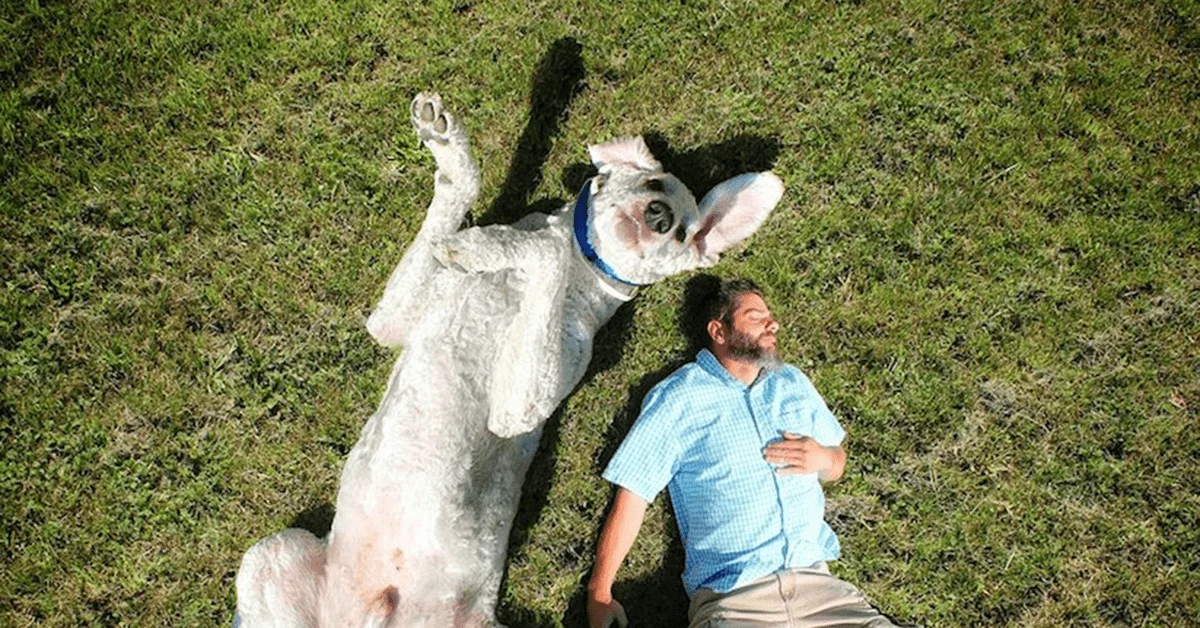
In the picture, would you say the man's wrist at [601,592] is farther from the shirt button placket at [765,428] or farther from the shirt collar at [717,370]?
the shirt collar at [717,370]

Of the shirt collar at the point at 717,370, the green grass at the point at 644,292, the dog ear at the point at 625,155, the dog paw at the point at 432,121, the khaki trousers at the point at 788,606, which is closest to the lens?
the dog paw at the point at 432,121

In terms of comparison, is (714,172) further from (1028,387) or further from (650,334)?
(1028,387)

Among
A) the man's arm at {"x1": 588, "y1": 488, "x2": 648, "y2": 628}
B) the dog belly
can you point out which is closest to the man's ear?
the man's arm at {"x1": 588, "y1": 488, "x2": 648, "y2": 628}

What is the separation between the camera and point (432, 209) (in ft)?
14.6

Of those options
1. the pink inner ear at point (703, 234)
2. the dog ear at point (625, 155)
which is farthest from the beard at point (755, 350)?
the dog ear at point (625, 155)

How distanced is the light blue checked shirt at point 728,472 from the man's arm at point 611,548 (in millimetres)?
99

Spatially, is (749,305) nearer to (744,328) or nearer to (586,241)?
(744,328)

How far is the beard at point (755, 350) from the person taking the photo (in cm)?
534

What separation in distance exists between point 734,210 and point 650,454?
1564 millimetres

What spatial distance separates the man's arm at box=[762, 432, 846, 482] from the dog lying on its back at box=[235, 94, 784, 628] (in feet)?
4.56

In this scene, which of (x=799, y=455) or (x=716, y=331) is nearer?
(x=799, y=455)

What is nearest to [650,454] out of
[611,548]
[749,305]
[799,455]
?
[611,548]

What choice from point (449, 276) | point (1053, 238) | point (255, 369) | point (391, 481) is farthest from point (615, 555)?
point (1053, 238)

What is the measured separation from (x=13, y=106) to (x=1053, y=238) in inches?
267
